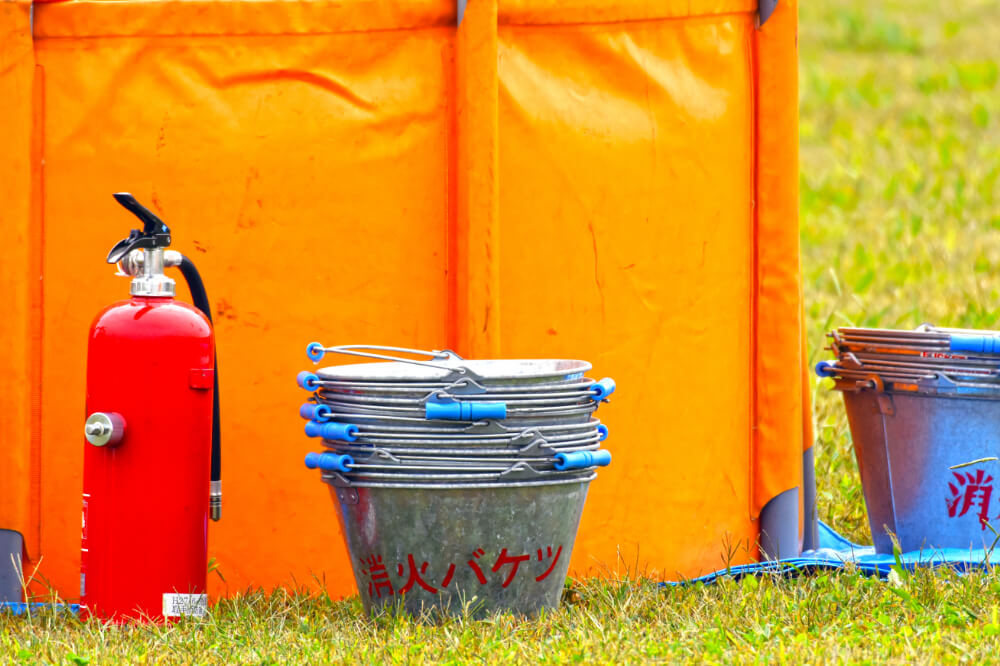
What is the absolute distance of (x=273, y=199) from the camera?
3.86 metres

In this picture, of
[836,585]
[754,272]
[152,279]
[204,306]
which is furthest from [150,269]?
[836,585]

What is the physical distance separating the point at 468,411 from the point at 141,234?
0.92 metres

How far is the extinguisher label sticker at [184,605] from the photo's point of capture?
3.48 metres

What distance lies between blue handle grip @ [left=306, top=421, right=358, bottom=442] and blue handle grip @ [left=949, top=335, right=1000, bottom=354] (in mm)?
1786

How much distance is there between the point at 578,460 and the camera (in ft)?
10.9

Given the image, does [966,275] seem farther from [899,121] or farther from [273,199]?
[273,199]

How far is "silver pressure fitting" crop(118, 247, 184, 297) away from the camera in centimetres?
348

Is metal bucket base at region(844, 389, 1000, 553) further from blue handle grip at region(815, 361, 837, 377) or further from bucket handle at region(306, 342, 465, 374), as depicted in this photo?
bucket handle at region(306, 342, 465, 374)

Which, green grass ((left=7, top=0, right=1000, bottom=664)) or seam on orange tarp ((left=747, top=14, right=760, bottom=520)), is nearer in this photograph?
green grass ((left=7, top=0, right=1000, bottom=664))

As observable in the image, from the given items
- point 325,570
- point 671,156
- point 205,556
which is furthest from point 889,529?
Answer: point 205,556

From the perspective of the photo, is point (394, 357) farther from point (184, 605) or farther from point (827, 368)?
point (827, 368)

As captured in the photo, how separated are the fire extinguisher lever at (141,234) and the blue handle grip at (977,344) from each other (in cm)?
217

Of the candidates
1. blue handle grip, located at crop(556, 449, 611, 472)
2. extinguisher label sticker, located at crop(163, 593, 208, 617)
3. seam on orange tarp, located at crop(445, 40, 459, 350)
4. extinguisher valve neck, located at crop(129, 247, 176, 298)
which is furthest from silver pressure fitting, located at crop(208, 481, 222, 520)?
blue handle grip, located at crop(556, 449, 611, 472)

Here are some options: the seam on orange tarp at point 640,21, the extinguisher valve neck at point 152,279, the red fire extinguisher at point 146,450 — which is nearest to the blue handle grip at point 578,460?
the red fire extinguisher at point 146,450
